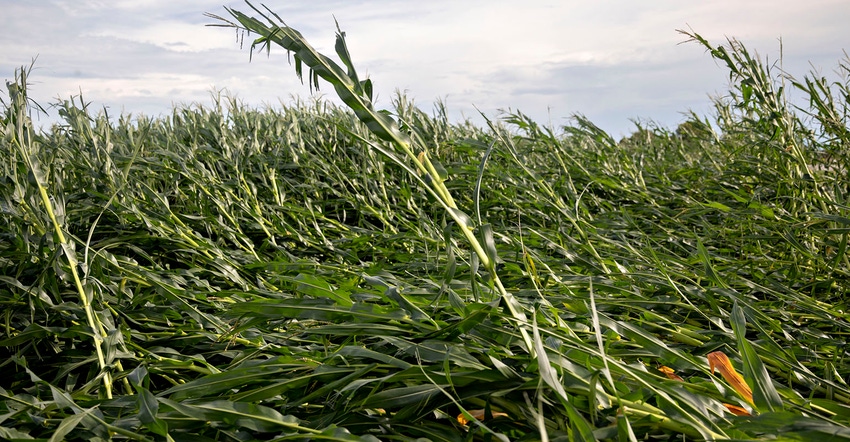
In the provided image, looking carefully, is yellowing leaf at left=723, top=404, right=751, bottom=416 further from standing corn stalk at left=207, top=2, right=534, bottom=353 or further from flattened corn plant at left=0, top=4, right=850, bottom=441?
standing corn stalk at left=207, top=2, right=534, bottom=353

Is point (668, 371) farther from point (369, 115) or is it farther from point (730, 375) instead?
point (369, 115)

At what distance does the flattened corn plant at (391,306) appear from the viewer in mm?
970

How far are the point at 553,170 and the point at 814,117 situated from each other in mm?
1385

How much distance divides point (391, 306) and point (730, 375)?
624 millimetres

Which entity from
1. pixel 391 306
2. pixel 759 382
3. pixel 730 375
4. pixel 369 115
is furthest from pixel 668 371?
pixel 369 115

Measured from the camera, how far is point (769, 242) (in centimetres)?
268

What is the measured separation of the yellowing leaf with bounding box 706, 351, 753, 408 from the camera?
1.07m

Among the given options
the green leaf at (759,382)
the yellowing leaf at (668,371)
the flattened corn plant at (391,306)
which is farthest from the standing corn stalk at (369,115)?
the yellowing leaf at (668,371)

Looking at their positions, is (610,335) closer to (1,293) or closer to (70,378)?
(70,378)

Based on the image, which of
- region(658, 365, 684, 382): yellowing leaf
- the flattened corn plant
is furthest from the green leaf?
region(658, 365, 684, 382): yellowing leaf

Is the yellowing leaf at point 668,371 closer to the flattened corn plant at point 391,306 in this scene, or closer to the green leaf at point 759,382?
the flattened corn plant at point 391,306

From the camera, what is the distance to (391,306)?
1392 millimetres

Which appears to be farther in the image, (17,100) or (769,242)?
(769,242)

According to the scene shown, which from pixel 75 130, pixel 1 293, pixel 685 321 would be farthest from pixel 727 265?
pixel 75 130
